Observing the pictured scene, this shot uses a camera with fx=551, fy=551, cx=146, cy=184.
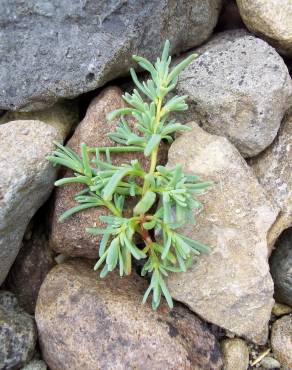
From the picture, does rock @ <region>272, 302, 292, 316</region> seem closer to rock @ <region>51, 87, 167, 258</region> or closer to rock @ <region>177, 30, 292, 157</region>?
rock @ <region>177, 30, 292, 157</region>

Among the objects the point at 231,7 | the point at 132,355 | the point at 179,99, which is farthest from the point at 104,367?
the point at 231,7

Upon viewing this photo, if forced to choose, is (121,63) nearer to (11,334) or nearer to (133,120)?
(133,120)

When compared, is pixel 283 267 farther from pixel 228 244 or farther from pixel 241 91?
pixel 241 91

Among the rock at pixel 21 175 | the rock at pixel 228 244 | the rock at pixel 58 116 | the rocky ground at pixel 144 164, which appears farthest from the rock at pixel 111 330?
the rock at pixel 58 116

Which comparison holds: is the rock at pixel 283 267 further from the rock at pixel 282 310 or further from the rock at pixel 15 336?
the rock at pixel 15 336

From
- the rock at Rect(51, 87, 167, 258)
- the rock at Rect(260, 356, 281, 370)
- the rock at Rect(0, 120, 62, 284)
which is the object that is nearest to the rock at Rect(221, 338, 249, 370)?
the rock at Rect(260, 356, 281, 370)
